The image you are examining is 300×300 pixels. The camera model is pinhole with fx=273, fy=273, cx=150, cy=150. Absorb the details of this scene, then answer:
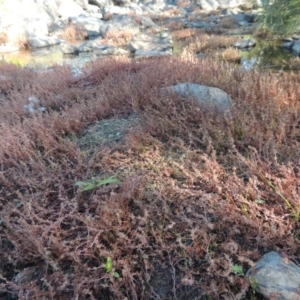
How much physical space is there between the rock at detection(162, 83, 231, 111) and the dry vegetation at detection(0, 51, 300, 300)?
159 millimetres

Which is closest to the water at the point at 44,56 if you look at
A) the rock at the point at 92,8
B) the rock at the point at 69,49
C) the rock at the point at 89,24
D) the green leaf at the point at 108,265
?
the rock at the point at 69,49

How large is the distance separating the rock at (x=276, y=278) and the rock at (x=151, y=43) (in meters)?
12.8

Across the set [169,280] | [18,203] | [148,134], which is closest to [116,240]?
[169,280]

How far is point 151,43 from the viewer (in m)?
14.5

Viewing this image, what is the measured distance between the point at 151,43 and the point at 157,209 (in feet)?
45.3

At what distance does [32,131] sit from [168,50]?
10.9 m

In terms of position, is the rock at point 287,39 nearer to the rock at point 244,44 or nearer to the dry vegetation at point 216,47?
the rock at point 244,44

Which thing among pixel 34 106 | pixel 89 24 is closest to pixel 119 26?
pixel 89 24

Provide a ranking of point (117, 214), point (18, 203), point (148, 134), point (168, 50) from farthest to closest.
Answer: point (168, 50)
point (148, 134)
point (18, 203)
point (117, 214)

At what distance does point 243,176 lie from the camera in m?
2.38

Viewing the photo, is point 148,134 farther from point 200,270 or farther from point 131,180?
point 200,270

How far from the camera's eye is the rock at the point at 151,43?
13.6m

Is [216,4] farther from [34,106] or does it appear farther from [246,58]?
[34,106]

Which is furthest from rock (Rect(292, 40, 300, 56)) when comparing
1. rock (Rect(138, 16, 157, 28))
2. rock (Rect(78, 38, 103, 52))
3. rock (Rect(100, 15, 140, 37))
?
rock (Rect(138, 16, 157, 28))
